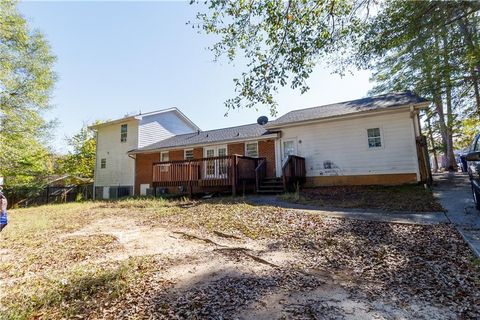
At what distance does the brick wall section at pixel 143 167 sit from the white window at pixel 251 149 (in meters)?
6.64

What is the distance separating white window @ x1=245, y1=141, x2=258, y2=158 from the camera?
13.6 metres

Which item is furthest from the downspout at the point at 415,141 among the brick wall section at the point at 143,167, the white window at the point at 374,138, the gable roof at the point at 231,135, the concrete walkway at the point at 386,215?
the brick wall section at the point at 143,167

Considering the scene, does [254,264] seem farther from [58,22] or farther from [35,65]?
[35,65]

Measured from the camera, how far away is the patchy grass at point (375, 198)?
7.08 meters

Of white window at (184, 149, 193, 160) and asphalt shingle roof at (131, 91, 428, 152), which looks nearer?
asphalt shingle roof at (131, 91, 428, 152)

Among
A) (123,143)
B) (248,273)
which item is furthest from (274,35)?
(123,143)

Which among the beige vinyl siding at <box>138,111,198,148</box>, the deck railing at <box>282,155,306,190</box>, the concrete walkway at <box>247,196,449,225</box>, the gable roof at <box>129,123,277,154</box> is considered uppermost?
the beige vinyl siding at <box>138,111,198,148</box>

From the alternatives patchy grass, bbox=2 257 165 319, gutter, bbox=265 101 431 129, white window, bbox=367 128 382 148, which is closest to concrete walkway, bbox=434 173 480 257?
white window, bbox=367 128 382 148

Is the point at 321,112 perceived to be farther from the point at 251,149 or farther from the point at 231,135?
the point at 231,135

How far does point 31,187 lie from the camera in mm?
18469

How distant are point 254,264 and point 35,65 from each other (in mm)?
17748

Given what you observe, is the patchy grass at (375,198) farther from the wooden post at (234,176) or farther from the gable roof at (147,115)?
the gable roof at (147,115)

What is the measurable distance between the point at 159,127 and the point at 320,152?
41.1 feet

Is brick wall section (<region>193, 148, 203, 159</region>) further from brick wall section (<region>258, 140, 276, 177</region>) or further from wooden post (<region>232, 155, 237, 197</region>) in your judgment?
wooden post (<region>232, 155, 237, 197</region>)
